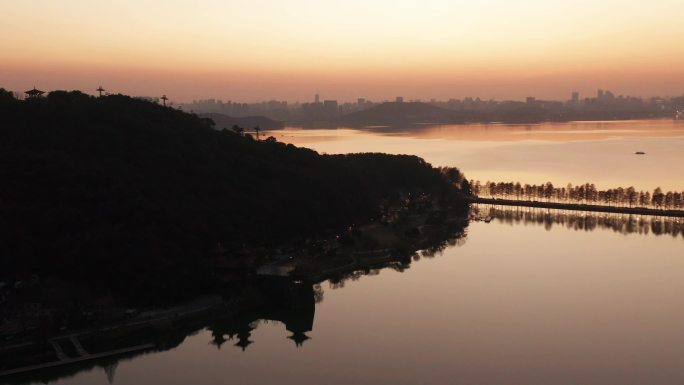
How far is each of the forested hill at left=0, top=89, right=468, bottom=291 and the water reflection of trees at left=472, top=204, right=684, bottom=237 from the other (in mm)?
4006

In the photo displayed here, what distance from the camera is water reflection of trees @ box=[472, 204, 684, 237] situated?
54.9ft

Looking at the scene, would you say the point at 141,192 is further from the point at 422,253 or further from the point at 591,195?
the point at 591,195

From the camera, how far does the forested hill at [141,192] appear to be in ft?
33.5

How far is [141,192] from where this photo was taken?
12195 millimetres

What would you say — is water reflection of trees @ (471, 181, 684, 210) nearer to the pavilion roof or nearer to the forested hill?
the forested hill

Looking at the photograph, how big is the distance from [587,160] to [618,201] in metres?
14.0

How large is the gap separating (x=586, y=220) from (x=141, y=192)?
1199 centimetres

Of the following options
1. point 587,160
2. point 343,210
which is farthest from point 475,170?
point 343,210

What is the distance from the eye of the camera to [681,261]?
13383mm

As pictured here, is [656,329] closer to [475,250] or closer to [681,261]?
[681,261]

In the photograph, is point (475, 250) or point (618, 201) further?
point (618, 201)

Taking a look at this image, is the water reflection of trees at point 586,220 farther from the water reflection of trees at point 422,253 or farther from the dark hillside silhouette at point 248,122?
the dark hillside silhouette at point 248,122

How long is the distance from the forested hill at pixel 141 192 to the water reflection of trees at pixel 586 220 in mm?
4006

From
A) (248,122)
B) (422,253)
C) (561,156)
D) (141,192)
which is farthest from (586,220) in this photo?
(248,122)
